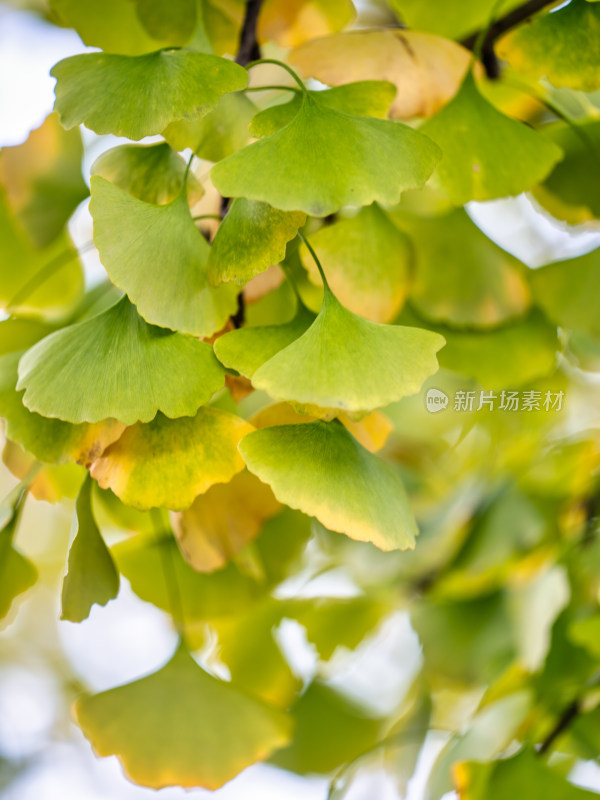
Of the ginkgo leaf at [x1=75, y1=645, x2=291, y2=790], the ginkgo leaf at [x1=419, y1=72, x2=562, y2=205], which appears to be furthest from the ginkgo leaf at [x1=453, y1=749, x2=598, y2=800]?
the ginkgo leaf at [x1=419, y1=72, x2=562, y2=205]

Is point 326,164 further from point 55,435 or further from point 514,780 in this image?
point 514,780

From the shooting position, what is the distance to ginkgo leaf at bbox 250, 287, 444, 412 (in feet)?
0.72

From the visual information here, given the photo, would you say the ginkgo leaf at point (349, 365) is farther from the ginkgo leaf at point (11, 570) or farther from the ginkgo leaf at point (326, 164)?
the ginkgo leaf at point (11, 570)

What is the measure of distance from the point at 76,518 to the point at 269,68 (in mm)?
300

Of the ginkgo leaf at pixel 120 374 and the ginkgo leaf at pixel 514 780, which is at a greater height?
the ginkgo leaf at pixel 120 374

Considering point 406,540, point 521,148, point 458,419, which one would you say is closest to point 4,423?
point 406,540

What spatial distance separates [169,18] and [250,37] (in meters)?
0.06

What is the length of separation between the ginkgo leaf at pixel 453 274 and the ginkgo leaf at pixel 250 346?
175 mm

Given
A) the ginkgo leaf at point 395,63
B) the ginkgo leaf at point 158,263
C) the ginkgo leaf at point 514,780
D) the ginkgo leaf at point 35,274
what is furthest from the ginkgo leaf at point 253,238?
the ginkgo leaf at point 514,780

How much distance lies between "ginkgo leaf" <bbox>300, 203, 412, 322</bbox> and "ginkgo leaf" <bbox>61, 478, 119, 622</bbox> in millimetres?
157

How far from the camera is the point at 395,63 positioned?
34cm

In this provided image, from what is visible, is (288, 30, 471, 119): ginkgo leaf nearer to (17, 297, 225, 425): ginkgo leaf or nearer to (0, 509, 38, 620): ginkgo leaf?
(17, 297, 225, 425): ginkgo leaf

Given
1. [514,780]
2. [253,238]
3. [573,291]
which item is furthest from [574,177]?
[514,780]

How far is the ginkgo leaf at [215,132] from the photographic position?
0.28 m
